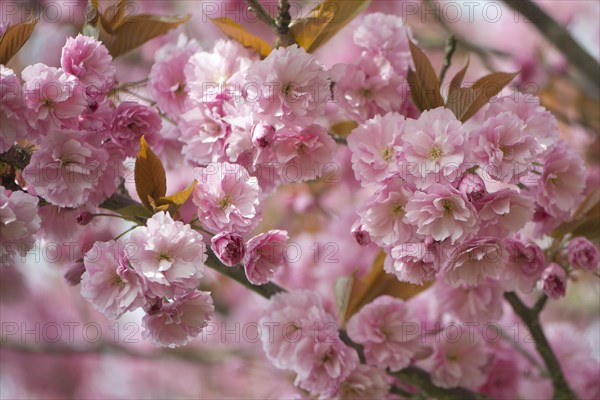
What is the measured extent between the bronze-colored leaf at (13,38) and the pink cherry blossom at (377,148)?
44 cm

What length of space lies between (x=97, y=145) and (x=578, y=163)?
0.64 meters

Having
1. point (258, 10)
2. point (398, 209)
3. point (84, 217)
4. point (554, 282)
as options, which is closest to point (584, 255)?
point (554, 282)

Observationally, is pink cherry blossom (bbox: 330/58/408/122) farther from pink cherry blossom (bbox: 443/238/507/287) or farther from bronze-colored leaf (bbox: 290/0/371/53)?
pink cherry blossom (bbox: 443/238/507/287)

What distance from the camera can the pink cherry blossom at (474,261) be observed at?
0.98 meters

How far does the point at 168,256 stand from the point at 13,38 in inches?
14.6

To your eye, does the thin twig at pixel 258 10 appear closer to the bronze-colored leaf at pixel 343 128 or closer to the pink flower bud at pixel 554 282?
the bronze-colored leaf at pixel 343 128

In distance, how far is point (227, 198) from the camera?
3.16 ft

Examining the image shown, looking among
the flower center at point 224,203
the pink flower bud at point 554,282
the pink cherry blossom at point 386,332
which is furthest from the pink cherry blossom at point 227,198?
the pink flower bud at point 554,282

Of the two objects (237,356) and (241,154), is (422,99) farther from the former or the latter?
(237,356)

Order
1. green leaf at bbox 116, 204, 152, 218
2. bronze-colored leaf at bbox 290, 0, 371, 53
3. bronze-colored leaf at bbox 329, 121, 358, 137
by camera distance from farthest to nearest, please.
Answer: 1. bronze-colored leaf at bbox 329, 121, 358, 137
2. bronze-colored leaf at bbox 290, 0, 371, 53
3. green leaf at bbox 116, 204, 152, 218

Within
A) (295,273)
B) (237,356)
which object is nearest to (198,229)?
(295,273)

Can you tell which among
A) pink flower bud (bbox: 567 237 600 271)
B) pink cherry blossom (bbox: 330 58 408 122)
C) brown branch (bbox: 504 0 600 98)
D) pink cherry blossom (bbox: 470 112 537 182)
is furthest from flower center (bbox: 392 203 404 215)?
brown branch (bbox: 504 0 600 98)

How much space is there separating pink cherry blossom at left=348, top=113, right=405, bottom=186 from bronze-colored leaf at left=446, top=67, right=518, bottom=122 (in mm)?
107

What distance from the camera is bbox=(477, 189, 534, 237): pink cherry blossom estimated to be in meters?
0.97
